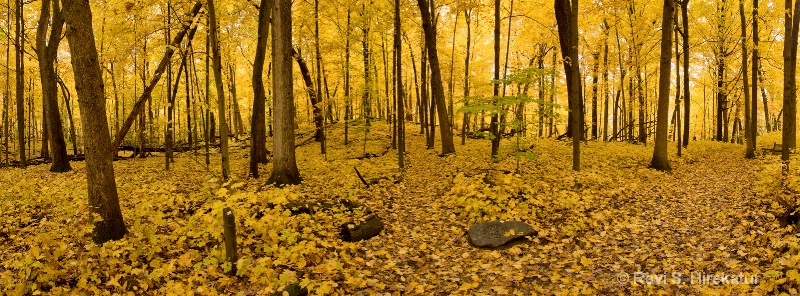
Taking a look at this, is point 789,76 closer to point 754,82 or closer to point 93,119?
point 754,82

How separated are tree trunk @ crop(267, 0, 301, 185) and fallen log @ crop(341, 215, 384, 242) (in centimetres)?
402

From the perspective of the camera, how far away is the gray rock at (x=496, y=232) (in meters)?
7.27

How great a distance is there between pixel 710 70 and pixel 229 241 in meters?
32.2

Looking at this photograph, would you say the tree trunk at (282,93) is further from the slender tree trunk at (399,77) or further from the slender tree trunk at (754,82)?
the slender tree trunk at (754,82)

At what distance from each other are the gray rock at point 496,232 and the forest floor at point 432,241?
18 centimetres

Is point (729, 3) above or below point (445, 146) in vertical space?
above

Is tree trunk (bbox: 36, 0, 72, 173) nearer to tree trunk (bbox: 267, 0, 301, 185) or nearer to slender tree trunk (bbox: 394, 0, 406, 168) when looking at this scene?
tree trunk (bbox: 267, 0, 301, 185)


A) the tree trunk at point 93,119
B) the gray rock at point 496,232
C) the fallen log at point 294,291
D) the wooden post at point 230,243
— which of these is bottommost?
the fallen log at point 294,291

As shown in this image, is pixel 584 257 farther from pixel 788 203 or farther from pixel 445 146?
pixel 445 146

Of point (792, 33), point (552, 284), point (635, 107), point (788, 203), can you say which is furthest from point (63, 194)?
point (635, 107)

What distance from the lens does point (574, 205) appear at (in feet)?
29.7

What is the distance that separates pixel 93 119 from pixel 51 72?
1297 centimetres

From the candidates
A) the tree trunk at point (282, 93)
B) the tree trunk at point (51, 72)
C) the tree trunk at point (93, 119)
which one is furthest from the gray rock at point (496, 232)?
the tree trunk at point (51, 72)

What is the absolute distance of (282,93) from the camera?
Answer: 10.8 metres
